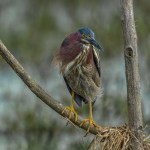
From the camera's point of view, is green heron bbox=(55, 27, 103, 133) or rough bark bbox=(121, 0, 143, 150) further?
green heron bbox=(55, 27, 103, 133)

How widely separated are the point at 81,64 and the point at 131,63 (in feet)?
2.68

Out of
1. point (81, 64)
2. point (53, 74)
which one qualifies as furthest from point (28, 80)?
point (53, 74)

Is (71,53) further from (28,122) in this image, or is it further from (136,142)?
(28,122)

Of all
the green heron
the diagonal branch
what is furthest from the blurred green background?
the diagonal branch

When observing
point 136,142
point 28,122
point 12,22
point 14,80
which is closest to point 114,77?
point 28,122

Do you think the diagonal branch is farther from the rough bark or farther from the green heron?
the green heron

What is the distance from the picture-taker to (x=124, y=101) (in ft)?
20.4

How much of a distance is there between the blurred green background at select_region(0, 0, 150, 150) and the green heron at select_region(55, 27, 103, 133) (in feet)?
4.53

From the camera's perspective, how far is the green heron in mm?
3879

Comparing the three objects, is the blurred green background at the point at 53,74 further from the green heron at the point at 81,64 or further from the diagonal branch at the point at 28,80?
the diagonal branch at the point at 28,80

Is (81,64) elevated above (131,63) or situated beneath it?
situated beneath

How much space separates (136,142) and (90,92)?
3.26 feet

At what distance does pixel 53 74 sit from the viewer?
7031mm

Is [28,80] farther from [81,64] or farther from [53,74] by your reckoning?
[53,74]
